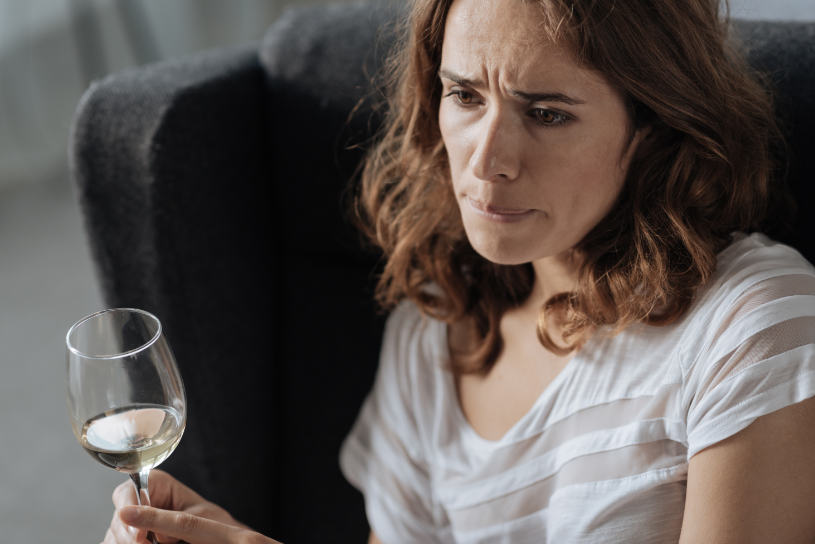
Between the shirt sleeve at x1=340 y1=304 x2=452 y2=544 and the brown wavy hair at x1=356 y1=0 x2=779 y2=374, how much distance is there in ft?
0.29

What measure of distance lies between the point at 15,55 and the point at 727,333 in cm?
292

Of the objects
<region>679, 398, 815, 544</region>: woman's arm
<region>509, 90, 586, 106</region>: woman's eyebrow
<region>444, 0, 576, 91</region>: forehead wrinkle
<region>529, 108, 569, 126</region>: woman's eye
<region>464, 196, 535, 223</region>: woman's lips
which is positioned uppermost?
<region>444, 0, 576, 91</region>: forehead wrinkle

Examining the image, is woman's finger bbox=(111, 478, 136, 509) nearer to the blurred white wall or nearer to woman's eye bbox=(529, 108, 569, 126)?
woman's eye bbox=(529, 108, 569, 126)

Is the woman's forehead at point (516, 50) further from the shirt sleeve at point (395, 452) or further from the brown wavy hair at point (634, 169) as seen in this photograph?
the shirt sleeve at point (395, 452)

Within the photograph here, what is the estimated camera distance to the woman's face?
3.07ft

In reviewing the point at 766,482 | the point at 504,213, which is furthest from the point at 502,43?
the point at 766,482

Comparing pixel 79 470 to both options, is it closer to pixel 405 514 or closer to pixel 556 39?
pixel 405 514

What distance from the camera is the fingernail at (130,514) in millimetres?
906

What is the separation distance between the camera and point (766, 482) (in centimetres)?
89

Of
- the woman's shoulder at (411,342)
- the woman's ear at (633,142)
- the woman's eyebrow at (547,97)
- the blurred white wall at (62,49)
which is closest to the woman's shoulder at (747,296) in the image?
the woman's ear at (633,142)

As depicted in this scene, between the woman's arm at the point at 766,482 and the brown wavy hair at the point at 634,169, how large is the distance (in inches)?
7.0

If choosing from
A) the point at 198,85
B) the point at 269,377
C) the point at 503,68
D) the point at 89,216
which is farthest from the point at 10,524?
the point at 503,68

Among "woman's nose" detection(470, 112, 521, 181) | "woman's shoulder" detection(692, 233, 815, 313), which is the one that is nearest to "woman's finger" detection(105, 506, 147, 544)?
"woman's nose" detection(470, 112, 521, 181)

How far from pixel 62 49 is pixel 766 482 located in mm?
3024
